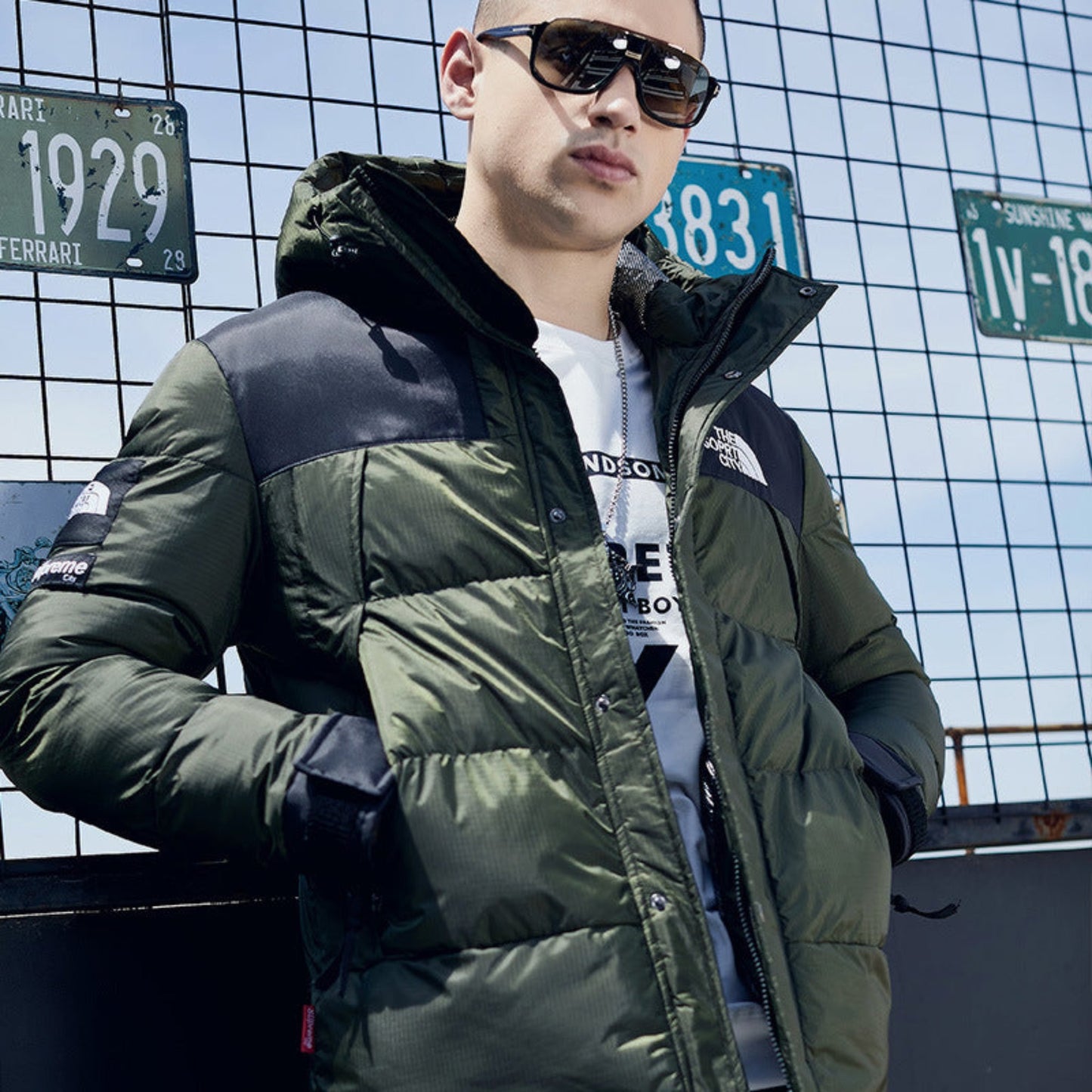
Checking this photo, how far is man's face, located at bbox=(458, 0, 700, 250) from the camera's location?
6.35ft

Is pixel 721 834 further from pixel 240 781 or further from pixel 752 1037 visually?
pixel 240 781

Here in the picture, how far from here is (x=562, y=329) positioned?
6.72 feet

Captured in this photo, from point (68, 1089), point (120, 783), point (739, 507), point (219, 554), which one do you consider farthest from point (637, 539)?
point (68, 1089)

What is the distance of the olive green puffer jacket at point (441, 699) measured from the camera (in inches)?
59.8

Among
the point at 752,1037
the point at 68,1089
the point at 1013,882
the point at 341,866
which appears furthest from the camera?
the point at 1013,882

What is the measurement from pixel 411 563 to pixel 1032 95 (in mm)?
2801

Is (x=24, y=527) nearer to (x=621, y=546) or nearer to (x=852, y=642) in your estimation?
(x=621, y=546)

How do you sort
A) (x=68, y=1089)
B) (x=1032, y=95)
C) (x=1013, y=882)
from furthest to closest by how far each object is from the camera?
(x=1032, y=95) → (x=1013, y=882) → (x=68, y=1089)

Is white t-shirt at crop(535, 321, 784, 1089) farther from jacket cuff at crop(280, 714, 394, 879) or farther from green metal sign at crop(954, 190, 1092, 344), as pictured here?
green metal sign at crop(954, 190, 1092, 344)

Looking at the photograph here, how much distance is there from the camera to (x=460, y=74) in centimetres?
212

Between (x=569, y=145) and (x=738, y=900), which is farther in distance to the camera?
(x=569, y=145)

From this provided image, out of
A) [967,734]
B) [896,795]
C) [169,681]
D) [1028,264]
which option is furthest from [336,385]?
[1028,264]

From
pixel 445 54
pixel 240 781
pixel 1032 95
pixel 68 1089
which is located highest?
pixel 1032 95

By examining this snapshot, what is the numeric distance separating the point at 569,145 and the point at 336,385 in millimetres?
455
